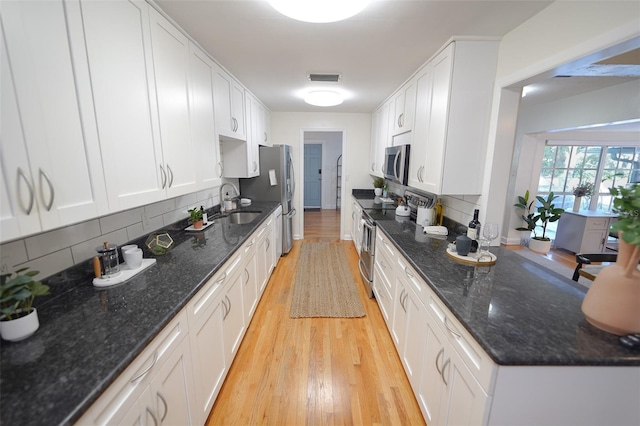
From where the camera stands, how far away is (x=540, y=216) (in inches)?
174

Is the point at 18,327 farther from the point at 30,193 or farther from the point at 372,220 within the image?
the point at 372,220

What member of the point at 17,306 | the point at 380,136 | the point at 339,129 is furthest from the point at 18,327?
the point at 339,129

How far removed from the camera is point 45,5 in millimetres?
842

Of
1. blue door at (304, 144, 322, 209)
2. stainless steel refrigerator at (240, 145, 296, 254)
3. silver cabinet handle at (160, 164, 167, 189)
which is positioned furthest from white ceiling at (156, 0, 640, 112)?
blue door at (304, 144, 322, 209)

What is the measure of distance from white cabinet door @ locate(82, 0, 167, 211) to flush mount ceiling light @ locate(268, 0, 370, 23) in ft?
2.34

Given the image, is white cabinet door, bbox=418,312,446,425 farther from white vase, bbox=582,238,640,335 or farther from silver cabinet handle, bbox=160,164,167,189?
silver cabinet handle, bbox=160,164,167,189

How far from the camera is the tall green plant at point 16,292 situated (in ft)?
2.73

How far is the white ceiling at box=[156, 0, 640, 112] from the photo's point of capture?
4.56 ft

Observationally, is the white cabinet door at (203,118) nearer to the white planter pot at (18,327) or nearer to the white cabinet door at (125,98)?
the white cabinet door at (125,98)

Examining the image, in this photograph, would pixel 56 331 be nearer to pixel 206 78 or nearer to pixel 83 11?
pixel 83 11

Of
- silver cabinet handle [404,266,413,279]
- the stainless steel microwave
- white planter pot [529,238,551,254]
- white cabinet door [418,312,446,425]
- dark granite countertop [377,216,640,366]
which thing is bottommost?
white planter pot [529,238,551,254]

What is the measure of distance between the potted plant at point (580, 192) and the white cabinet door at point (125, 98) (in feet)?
22.0

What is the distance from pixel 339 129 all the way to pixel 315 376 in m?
3.89

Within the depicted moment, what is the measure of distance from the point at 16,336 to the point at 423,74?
291 cm
